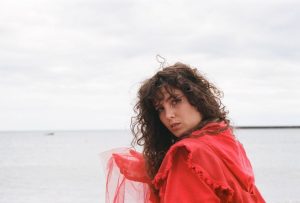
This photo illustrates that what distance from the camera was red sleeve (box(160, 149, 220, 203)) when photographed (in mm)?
2256

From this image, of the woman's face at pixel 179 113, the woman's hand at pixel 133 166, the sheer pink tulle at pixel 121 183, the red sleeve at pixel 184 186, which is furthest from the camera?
the sheer pink tulle at pixel 121 183

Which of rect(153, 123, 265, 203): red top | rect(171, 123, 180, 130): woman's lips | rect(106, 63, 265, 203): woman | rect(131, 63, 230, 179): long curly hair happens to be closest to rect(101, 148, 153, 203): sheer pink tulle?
rect(106, 63, 265, 203): woman

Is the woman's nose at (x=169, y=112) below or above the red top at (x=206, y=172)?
above

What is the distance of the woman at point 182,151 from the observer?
229 centimetres

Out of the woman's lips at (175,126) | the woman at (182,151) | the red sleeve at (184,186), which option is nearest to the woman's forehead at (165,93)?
the woman at (182,151)

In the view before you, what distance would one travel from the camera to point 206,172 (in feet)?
7.46

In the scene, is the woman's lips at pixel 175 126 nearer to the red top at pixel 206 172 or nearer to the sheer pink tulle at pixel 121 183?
the red top at pixel 206 172

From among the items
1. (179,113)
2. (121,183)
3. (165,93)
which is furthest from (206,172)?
(121,183)

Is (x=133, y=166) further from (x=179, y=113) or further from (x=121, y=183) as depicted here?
(x=179, y=113)

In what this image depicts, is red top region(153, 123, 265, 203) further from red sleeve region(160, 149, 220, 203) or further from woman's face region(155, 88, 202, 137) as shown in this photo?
woman's face region(155, 88, 202, 137)

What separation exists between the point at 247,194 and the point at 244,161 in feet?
0.59

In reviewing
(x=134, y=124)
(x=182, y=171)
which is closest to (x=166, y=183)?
(x=182, y=171)

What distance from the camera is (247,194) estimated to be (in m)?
2.41

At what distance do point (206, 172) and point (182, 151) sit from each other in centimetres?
15
